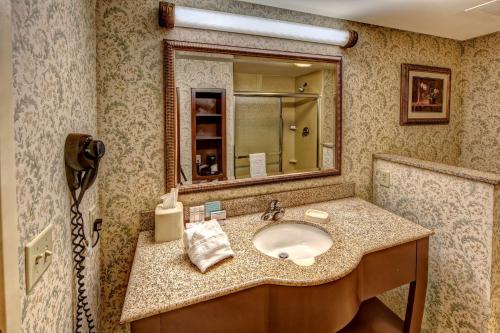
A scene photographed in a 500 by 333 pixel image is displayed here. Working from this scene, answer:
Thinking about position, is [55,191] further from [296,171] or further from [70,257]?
[296,171]

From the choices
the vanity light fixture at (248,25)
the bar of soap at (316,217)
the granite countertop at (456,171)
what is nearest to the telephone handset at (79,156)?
the vanity light fixture at (248,25)

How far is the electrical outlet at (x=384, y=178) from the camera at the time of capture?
1.69m

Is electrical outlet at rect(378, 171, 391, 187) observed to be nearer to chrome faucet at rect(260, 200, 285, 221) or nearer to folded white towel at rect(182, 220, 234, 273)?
chrome faucet at rect(260, 200, 285, 221)

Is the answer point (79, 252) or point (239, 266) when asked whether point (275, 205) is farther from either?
point (79, 252)

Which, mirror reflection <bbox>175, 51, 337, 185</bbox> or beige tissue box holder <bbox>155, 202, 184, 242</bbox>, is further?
mirror reflection <bbox>175, 51, 337, 185</bbox>

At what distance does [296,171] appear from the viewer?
1.54 m

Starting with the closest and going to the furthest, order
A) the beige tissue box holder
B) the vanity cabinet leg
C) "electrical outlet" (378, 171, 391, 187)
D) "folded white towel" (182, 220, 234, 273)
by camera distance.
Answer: "folded white towel" (182, 220, 234, 273), the beige tissue box holder, the vanity cabinet leg, "electrical outlet" (378, 171, 391, 187)

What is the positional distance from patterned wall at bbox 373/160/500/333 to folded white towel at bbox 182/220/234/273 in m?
1.13

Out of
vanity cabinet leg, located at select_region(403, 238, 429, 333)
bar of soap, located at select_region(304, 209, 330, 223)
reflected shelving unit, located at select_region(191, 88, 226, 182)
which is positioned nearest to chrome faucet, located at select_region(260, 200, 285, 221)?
bar of soap, located at select_region(304, 209, 330, 223)

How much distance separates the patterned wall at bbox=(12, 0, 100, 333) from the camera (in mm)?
561

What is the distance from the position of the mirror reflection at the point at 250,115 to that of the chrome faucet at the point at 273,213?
0.18m

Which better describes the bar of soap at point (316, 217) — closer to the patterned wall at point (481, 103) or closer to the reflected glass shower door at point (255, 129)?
the reflected glass shower door at point (255, 129)

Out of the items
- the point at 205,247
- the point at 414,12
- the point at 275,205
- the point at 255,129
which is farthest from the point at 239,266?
the point at 414,12

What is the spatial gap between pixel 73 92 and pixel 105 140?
Result: 33 cm
